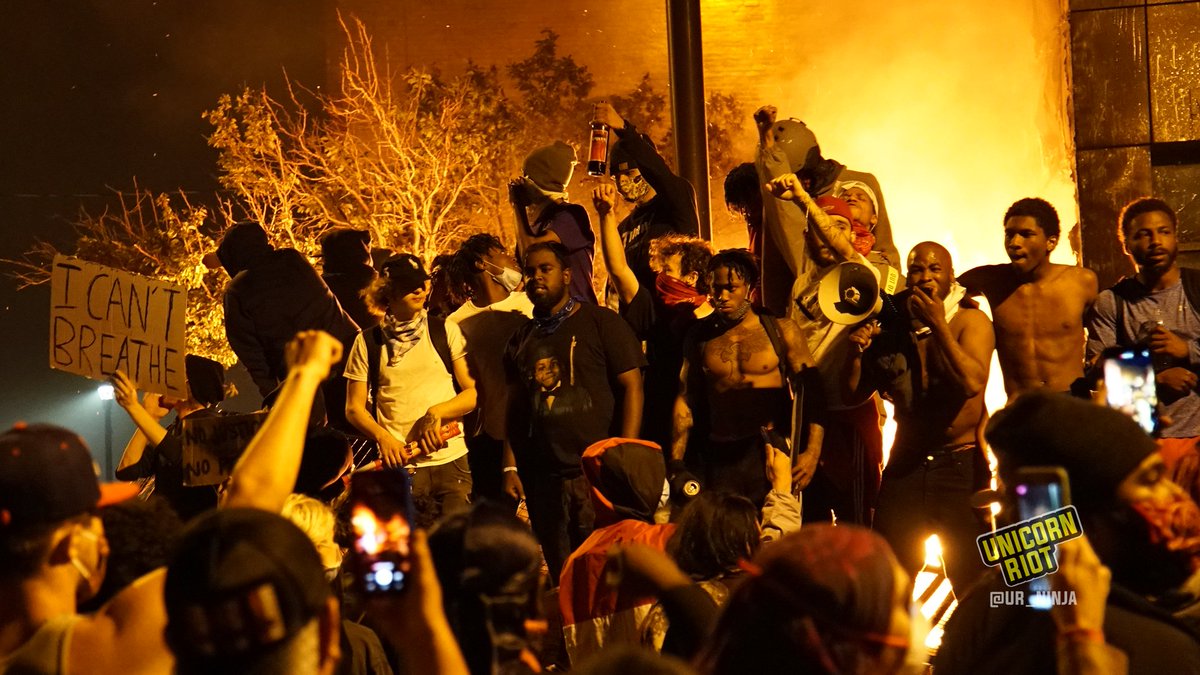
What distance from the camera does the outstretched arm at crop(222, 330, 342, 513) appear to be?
321cm

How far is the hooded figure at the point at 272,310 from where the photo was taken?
8.67 metres

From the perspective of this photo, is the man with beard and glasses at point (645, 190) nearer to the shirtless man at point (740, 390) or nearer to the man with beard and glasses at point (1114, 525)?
the shirtless man at point (740, 390)

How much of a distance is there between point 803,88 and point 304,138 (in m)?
11.2

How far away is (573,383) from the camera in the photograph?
25.2 feet

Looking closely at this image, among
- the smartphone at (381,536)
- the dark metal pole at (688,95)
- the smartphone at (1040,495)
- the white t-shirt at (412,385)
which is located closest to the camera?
the smartphone at (381,536)

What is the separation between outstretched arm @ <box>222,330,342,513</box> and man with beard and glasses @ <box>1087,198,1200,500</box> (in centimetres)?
454

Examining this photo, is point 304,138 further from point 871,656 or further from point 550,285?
point 871,656

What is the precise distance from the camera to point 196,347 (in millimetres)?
30172

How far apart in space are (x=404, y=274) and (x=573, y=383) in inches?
42.7

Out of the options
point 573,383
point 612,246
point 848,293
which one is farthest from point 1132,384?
point 612,246

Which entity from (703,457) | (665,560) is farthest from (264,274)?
(665,560)

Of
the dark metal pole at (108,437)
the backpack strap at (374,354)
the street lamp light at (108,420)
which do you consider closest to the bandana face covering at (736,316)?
the backpack strap at (374,354)

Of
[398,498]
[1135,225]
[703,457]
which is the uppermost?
[1135,225]

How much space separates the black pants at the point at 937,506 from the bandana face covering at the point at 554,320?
1.84 m
